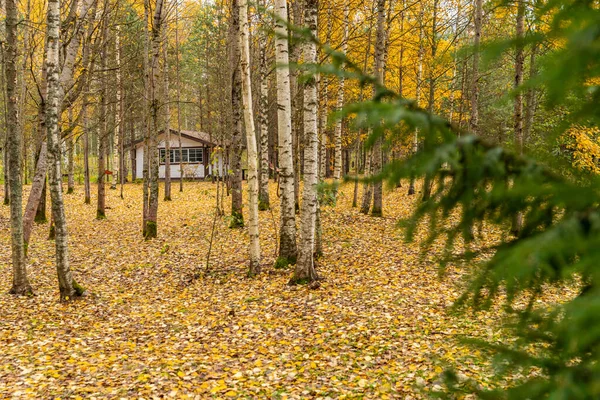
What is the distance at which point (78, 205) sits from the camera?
18.4 meters

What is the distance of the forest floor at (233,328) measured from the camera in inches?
188

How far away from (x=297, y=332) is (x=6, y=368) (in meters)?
3.93

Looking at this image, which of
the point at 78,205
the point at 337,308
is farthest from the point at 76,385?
the point at 78,205

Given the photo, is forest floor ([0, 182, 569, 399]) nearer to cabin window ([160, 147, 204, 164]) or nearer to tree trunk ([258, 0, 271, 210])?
tree trunk ([258, 0, 271, 210])

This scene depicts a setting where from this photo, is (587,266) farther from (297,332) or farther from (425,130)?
(297,332)

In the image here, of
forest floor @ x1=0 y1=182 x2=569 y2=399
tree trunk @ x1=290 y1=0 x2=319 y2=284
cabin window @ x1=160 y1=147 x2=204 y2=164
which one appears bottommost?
forest floor @ x1=0 y1=182 x2=569 y2=399

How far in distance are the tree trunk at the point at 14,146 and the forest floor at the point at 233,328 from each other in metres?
0.57

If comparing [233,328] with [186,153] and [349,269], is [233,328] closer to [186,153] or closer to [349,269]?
[349,269]

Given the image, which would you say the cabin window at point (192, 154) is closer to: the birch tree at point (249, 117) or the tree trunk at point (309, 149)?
the birch tree at point (249, 117)

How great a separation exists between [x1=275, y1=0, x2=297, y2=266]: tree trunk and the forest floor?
2.07 feet

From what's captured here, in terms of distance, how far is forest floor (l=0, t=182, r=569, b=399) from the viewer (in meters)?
4.78

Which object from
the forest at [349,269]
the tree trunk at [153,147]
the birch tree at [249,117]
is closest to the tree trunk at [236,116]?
the forest at [349,269]

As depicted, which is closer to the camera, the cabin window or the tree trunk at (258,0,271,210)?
the tree trunk at (258,0,271,210)

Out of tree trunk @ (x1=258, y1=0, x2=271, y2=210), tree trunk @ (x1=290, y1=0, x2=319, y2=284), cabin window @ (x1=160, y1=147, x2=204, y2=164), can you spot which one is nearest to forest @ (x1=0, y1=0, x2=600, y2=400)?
tree trunk @ (x1=290, y1=0, x2=319, y2=284)
